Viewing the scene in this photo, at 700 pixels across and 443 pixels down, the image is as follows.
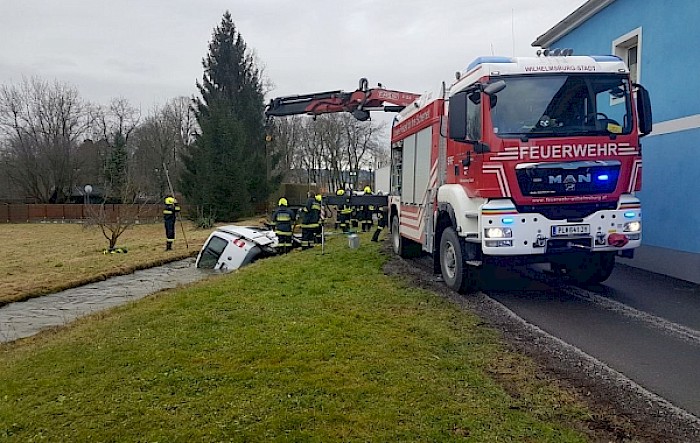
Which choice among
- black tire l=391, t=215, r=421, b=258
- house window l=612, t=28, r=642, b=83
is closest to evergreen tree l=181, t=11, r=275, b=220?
black tire l=391, t=215, r=421, b=258

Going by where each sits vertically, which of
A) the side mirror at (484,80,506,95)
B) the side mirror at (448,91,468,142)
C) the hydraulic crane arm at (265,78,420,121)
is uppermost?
the hydraulic crane arm at (265,78,420,121)

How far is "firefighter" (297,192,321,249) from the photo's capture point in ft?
49.6

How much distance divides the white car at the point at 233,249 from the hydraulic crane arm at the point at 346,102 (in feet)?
13.7

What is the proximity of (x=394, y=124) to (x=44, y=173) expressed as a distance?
45.7 metres

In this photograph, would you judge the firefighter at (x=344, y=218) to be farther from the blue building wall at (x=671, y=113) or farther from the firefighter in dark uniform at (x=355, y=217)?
the blue building wall at (x=671, y=113)

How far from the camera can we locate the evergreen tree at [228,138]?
3225 cm

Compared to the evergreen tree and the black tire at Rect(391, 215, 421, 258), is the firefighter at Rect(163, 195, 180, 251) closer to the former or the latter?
the black tire at Rect(391, 215, 421, 258)

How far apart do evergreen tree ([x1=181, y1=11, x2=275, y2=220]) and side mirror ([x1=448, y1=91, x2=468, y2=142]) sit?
26.2 meters

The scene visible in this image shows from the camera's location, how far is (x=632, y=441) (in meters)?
3.35

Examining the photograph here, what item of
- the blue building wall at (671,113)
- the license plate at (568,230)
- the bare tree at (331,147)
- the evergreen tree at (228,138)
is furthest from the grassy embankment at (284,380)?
the bare tree at (331,147)

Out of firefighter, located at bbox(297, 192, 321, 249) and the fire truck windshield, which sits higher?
the fire truck windshield

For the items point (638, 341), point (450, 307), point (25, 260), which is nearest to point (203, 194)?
point (25, 260)

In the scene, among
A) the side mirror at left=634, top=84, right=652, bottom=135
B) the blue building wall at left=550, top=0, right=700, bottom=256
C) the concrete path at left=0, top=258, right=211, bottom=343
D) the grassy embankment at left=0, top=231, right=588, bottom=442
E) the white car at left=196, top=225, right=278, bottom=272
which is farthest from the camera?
the white car at left=196, top=225, right=278, bottom=272

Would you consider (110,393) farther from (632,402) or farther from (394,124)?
(394,124)
